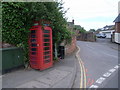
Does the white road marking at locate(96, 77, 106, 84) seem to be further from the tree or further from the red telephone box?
the tree

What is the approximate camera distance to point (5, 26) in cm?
591

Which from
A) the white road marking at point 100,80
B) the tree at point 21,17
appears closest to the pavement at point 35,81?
the white road marking at point 100,80

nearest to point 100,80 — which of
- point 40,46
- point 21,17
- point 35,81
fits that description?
point 35,81

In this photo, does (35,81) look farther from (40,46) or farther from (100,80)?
(100,80)

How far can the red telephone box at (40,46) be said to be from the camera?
6387 millimetres

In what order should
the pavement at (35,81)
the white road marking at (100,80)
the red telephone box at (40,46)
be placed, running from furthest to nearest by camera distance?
the red telephone box at (40,46) < the white road marking at (100,80) < the pavement at (35,81)

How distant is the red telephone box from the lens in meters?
6.39

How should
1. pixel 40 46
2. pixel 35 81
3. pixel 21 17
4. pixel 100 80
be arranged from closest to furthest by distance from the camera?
1. pixel 35 81
2. pixel 100 80
3. pixel 21 17
4. pixel 40 46

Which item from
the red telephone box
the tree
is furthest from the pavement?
the tree

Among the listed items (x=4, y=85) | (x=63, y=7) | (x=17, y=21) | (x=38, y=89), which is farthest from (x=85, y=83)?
(x=63, y=7)

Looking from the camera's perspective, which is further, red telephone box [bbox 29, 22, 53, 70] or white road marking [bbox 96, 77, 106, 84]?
red telephone box [bbox 29, 22, 53, 70]

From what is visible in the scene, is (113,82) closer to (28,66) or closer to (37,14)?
(28,66)

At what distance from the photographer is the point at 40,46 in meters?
6.38

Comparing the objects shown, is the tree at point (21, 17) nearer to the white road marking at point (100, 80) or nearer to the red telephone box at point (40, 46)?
the red telephone box at point (40, 46)
